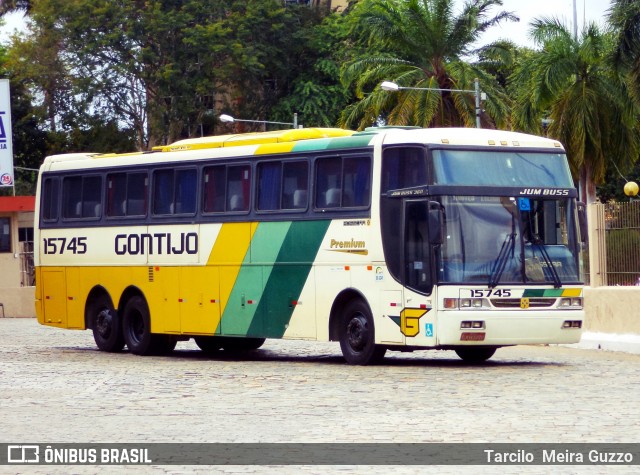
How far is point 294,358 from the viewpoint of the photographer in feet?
80.6

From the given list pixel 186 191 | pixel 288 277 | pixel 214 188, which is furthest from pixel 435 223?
pixel 186 191

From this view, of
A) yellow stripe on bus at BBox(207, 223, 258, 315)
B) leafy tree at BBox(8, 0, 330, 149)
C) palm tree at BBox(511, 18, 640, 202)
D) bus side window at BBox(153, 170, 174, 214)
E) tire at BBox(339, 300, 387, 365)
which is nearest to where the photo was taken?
tire at BBox(339, 300, 387, 365)

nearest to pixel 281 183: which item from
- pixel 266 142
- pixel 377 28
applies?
pixel 266 142

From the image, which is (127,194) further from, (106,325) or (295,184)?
(295,184)

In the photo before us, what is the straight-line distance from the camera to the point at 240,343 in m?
26.4

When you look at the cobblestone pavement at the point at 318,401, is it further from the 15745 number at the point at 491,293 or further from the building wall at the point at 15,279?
the building wall at the point at 15,279

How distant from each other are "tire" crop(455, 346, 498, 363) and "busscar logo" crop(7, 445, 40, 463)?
11.4 meters

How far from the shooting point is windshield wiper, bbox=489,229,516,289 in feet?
65.9

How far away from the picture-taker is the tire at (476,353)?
22.1m

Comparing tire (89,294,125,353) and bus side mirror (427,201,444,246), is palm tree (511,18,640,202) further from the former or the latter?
bus side mirror (427,201,444,246)

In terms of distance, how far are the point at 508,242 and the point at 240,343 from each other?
24.6 feet

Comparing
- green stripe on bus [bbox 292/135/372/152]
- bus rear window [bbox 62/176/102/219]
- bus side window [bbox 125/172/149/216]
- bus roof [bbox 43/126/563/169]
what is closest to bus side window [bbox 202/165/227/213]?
bus roof [bbox 43/126/563/169]

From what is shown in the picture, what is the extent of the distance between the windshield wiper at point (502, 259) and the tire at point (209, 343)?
755cm

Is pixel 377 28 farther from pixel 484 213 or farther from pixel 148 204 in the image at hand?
pixel 484 213
